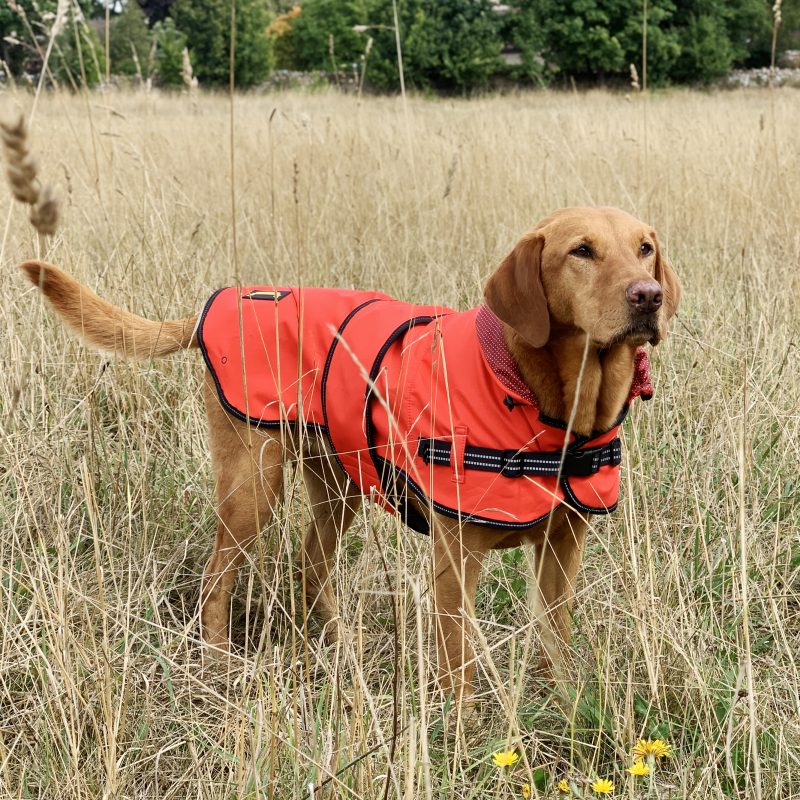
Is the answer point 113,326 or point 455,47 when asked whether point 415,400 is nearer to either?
point 113,326

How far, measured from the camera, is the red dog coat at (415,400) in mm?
2025

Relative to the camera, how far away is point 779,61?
96.9 ft

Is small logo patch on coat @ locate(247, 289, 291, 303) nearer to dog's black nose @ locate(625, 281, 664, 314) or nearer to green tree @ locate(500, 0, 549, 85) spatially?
dog's black nose @ locate(625, 281, 664, 314)

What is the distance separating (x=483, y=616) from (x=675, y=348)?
4.81ft

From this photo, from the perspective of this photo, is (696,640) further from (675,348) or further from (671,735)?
(675,348)

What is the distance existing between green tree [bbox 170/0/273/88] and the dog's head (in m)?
21.4

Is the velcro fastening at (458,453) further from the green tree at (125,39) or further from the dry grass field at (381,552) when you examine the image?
the green tree at (125,39)

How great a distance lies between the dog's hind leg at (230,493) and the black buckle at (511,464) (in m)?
0.70

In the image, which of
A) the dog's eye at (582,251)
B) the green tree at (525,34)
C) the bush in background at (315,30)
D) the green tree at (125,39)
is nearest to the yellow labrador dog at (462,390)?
the dog's eye at (582,251)

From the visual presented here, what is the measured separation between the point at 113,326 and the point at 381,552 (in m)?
1.36

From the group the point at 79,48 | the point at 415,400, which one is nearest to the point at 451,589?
the point at 415,400

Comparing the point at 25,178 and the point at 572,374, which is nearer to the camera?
the point at 25,178

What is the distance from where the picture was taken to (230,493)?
8.02 ft

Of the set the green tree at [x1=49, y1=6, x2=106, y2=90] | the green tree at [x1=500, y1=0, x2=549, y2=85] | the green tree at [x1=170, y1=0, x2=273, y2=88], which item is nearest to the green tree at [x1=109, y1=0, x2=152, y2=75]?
Answer: the green tree at [x1=170, y1=0, x2=273, y2=88]
